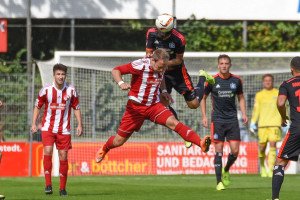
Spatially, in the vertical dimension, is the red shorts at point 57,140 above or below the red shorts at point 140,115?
below

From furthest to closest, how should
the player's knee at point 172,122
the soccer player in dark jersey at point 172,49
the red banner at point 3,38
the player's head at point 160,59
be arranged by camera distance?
the red banner at point 3,38 < the soccer player in dark jersey at point 172,49 < the player's knee at point 172,122 < the player's head at point 160,59

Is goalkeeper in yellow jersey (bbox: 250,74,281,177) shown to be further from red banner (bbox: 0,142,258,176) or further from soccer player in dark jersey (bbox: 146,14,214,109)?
soccer player in dark jersey (bbox: 146,14,214,109)

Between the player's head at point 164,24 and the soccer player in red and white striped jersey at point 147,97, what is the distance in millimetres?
948

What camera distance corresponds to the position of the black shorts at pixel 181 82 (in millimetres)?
17594

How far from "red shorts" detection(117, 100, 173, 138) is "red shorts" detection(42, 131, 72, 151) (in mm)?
1181

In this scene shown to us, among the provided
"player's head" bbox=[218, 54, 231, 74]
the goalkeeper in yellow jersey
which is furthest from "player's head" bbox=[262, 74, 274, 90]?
"player's head" bbox=[218, 54, 231, 74]

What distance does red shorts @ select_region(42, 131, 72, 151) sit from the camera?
17.2 meters

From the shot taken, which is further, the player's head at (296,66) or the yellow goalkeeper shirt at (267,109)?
the yellow goalkeeper shirt at (267,109)

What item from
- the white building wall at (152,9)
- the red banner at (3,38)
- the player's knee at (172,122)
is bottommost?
the player's knee at (172,122)

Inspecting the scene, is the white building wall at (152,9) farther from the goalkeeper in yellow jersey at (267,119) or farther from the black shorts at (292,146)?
the black shorts at (292,146)

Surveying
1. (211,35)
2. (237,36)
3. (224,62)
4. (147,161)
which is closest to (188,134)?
(224,62)

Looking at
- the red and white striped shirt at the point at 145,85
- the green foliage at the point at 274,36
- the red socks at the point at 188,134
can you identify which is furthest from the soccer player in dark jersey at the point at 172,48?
the green foliage at the point at 274,36

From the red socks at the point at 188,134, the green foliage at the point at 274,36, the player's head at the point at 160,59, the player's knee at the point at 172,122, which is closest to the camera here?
the red socks at the point at 188,134

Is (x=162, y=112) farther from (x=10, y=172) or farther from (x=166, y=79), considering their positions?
(x=10, y=172)
